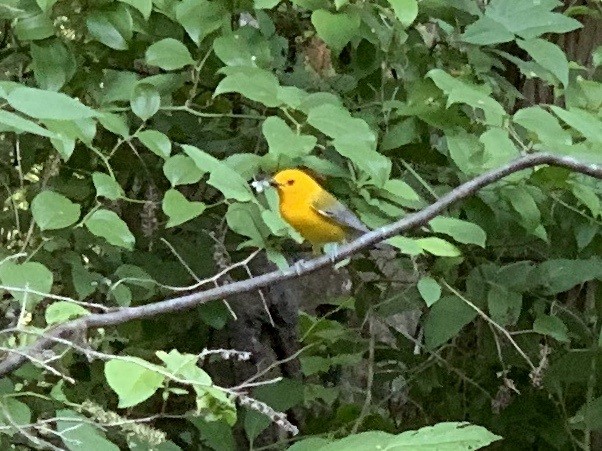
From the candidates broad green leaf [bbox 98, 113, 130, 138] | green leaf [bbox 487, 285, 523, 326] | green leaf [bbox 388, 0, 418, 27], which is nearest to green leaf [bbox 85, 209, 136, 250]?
broad green leaf [bbox 98, 113, 130, 138]

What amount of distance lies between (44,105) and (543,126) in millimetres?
680

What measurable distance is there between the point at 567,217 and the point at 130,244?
65 centimetres

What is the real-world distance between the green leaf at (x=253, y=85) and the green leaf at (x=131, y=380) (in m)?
0.44

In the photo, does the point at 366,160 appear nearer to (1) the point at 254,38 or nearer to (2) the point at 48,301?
A: (1) the point at 254,38

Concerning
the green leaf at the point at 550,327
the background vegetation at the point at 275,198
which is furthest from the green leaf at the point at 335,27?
the green leaf at the point at 550,327

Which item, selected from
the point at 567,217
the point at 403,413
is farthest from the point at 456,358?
the point at 567,217

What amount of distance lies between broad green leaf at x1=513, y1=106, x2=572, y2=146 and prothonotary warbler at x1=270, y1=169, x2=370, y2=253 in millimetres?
420

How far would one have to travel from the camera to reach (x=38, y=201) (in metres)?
1.05

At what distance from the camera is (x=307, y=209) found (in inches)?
63.0

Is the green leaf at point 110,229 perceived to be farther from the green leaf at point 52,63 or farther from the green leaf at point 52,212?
the green leaf at point 52,63

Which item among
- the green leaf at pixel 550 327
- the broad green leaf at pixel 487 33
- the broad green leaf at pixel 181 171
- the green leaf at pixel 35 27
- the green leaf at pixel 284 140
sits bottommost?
the green leaf at pixel 550 327

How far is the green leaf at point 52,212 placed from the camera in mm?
1038

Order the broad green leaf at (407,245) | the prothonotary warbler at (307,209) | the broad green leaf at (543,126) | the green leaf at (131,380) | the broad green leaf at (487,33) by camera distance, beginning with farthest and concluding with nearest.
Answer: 1. the prothonotary warbler at (307,209)
2. the broad green leaf at (487,33)
3. the broad green leaf at (543,126)
4. the broad green leaf at (407,245)
5. the green leaf at (131,380)

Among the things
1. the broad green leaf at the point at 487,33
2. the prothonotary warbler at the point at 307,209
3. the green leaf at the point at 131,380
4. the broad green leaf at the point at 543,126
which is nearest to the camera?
the green leaf at the point at 131,380
